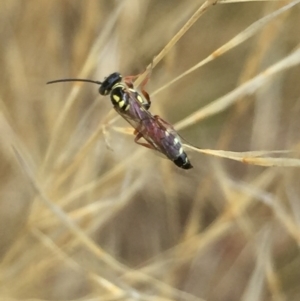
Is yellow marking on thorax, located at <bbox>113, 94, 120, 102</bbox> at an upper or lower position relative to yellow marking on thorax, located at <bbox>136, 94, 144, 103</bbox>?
lower

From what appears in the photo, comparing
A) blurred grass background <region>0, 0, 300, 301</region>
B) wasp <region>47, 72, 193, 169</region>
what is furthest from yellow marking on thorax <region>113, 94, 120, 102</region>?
blurred grass background <region>0, 0, 300, 301</region>

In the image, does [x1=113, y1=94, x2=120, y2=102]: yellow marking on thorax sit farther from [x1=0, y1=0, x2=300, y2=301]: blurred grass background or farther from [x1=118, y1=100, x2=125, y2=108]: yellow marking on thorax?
[x1=0, y1=0, x2=300, y2=301]: blurred grass background

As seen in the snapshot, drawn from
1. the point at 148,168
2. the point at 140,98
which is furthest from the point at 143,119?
the point at 148,168

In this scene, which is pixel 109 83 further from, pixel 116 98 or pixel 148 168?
pixel 148 168

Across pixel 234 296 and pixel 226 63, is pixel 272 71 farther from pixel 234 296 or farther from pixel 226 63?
pixel 234 296

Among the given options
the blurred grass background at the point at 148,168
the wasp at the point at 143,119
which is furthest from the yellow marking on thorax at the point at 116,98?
the blurred grass background at the point at 148,168

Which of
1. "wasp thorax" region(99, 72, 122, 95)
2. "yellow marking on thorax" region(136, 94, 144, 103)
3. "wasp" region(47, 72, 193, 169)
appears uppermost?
"wasp thorax" region(99, 72, 122, 95)

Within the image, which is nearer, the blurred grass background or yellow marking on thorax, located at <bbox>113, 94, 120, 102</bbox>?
yellow marking on thorax, located at <bbox>113, 94, 120, 102</bbox>
